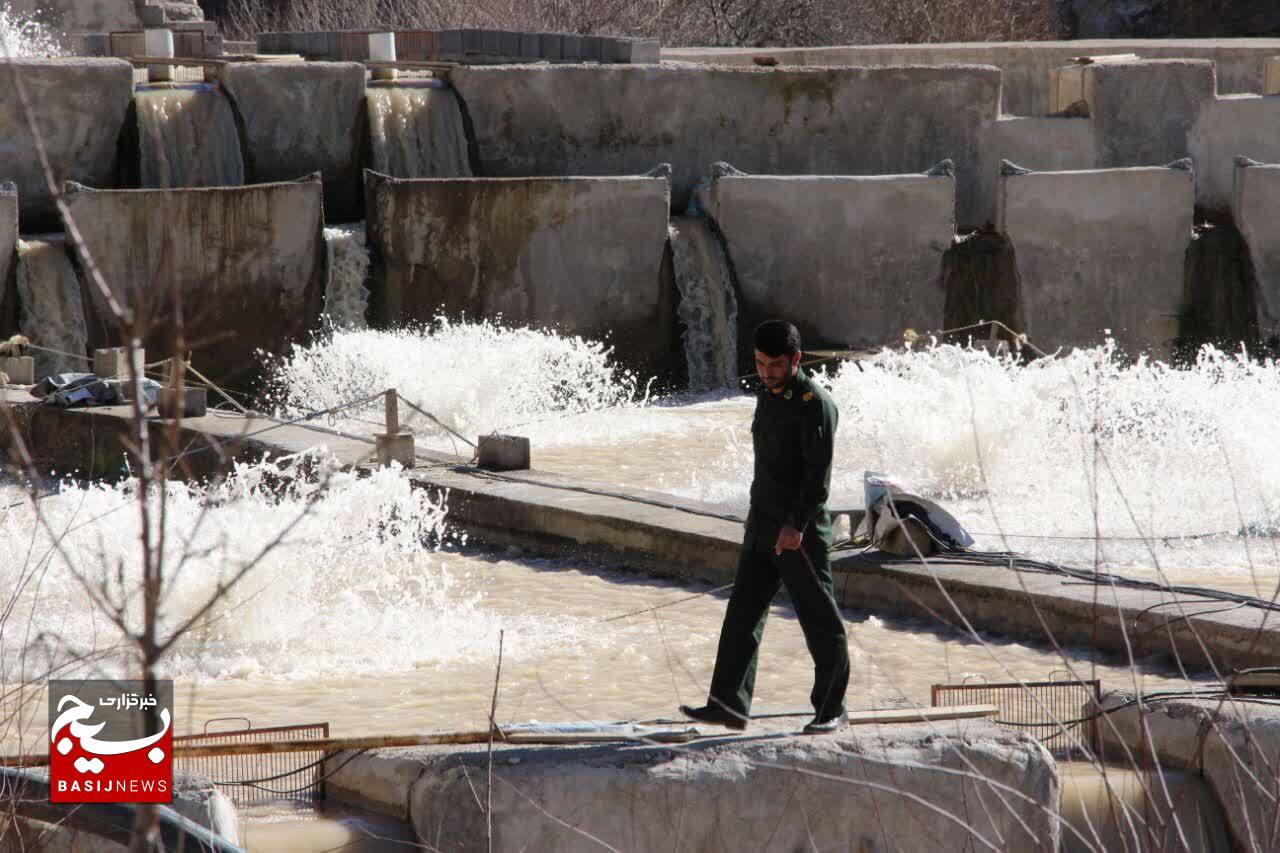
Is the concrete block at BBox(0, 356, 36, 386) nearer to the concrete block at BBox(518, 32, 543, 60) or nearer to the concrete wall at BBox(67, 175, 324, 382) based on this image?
the concrete wall at BBox(67, 175, 324, 382)

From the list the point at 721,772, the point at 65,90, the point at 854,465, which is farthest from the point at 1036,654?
the point at 65,90

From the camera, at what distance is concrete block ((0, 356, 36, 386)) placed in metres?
12.3

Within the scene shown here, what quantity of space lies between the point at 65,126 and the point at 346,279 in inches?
104

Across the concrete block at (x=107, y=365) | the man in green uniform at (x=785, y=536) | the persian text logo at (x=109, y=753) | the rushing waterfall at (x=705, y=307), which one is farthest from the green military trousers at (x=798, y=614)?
the rushing waterfall at (x=705, y=307)

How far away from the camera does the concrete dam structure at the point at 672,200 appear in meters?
14.5

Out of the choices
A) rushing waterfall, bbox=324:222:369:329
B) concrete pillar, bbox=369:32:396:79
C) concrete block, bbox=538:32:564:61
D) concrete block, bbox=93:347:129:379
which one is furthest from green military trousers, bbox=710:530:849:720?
concrete block, bbox=538:32:564:61

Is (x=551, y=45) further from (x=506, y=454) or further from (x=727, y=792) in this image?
(x=727, y=792)

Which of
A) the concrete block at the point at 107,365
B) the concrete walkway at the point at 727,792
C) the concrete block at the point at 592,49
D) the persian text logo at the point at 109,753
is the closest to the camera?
the persian text logo at the point at 109,753

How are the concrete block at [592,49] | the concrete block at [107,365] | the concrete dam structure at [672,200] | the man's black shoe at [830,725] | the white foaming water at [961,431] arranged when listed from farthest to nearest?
the concrete block at [592,49] → the concrete dam structure at [672,200] → the concrete block at [107,365] → the white foaming water at [961,431] → the man's black shoe at [830,725]

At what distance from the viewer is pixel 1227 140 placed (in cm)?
1758

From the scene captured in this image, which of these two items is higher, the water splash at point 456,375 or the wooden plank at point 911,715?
the wooden plank at point 911,715

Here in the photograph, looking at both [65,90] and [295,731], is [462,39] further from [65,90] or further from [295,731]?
[295,731]

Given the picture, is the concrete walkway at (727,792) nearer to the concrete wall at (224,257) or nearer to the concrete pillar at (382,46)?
the concrete wall at (224,257)

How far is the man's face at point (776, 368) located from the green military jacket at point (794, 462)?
1.3 inches
